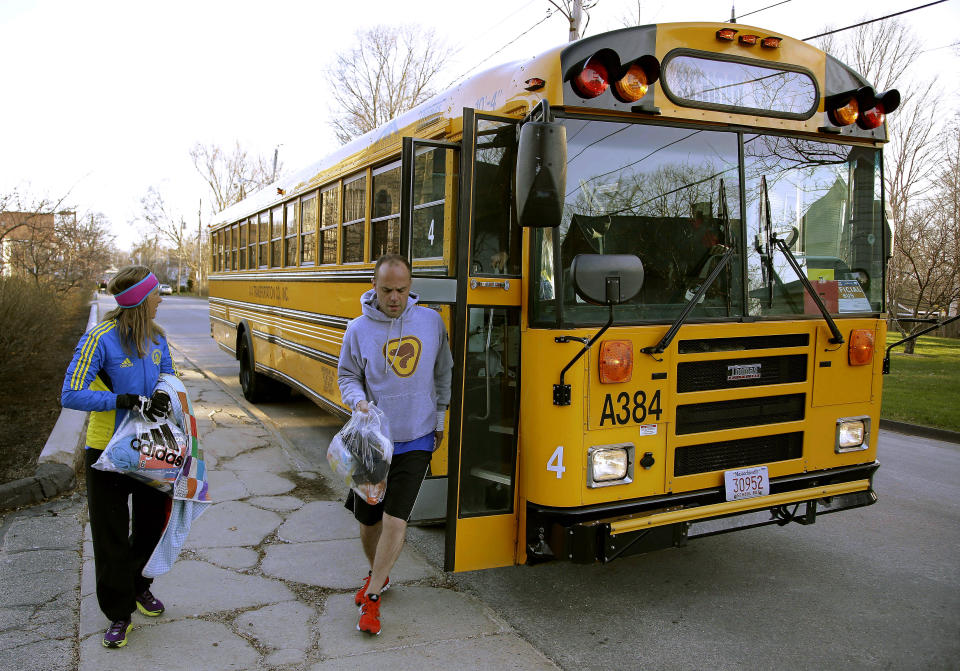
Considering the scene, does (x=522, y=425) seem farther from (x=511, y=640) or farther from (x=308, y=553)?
(x=308, y=553)

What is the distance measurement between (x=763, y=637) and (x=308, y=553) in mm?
2579

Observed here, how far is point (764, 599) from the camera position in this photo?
395cm

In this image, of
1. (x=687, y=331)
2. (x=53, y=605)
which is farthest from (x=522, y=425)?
(x=53, y=605)

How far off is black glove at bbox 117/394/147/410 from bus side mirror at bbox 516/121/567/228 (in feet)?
6.05

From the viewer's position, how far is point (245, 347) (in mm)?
9820

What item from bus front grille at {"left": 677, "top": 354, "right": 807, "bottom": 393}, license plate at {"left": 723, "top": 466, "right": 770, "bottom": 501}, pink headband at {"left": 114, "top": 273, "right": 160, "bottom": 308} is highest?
pink headband at {"left": 114, "top": 273, "right": 160, "bottom": 308}

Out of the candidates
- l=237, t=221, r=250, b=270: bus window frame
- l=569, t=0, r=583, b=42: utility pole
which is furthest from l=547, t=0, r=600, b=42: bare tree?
l=237, t=221, r=250, b=270: bus window frame

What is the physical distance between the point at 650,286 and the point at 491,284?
78cm

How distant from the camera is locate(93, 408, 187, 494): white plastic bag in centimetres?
318

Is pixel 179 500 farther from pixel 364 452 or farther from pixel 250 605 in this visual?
pixel 364 452

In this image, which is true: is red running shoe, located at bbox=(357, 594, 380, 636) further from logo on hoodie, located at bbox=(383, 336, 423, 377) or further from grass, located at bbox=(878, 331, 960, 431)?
grass, located at bbox=(878, 331, 960, 431)

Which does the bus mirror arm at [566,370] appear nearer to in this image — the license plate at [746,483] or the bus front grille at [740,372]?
the bus front grille at [740,372]

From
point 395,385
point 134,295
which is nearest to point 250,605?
point 395,385

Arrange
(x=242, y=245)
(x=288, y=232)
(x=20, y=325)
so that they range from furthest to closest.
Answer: (x=242, y=245) < (x=20, y=325) < (x=288, y=232)
